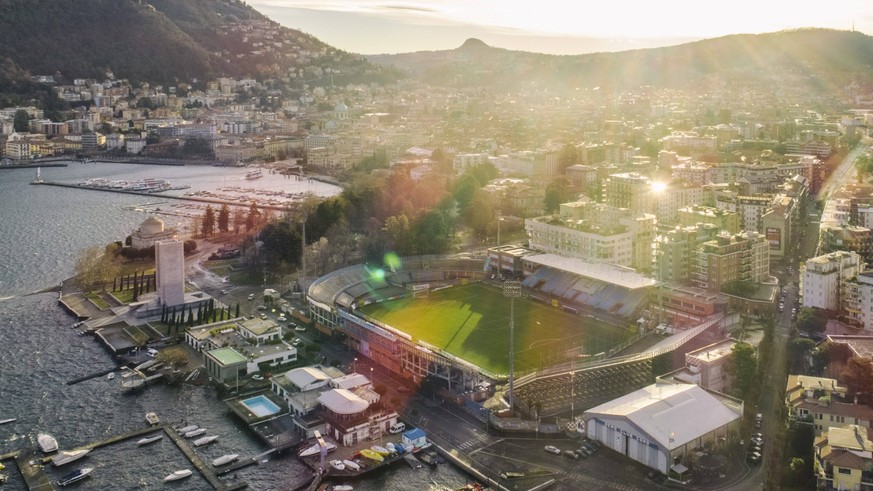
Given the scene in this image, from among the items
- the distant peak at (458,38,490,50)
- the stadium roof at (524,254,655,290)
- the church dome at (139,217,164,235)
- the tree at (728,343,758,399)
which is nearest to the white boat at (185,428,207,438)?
the tree at (728,343,758,399)

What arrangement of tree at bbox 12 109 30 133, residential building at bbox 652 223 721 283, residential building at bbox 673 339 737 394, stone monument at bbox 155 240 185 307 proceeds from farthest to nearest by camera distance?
tree at bbox 12 109 30 133
residential building at bbox 652 223 721 283
stone monument at bbox 155 240 185 307
residential building at bbox 673 339 737 394

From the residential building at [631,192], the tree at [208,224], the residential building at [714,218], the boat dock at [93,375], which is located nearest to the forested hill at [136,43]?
the tree at [208,224]

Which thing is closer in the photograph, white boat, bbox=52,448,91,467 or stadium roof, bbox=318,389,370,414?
white boat, bbox=52,448,91,467

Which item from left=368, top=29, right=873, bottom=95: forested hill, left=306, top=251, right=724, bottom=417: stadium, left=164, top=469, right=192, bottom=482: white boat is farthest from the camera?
left=368, top=29, right=873, bottom=95: forested hill

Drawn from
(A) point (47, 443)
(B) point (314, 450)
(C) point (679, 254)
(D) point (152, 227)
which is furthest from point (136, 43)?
(B) point (314, 450)

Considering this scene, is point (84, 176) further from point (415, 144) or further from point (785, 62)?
point (785, 62)

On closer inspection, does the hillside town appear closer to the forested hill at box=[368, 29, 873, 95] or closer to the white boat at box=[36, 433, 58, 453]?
the white boat at box=[36, 433, 58, 453]

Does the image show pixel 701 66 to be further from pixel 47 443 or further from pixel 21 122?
pixel 47 443
